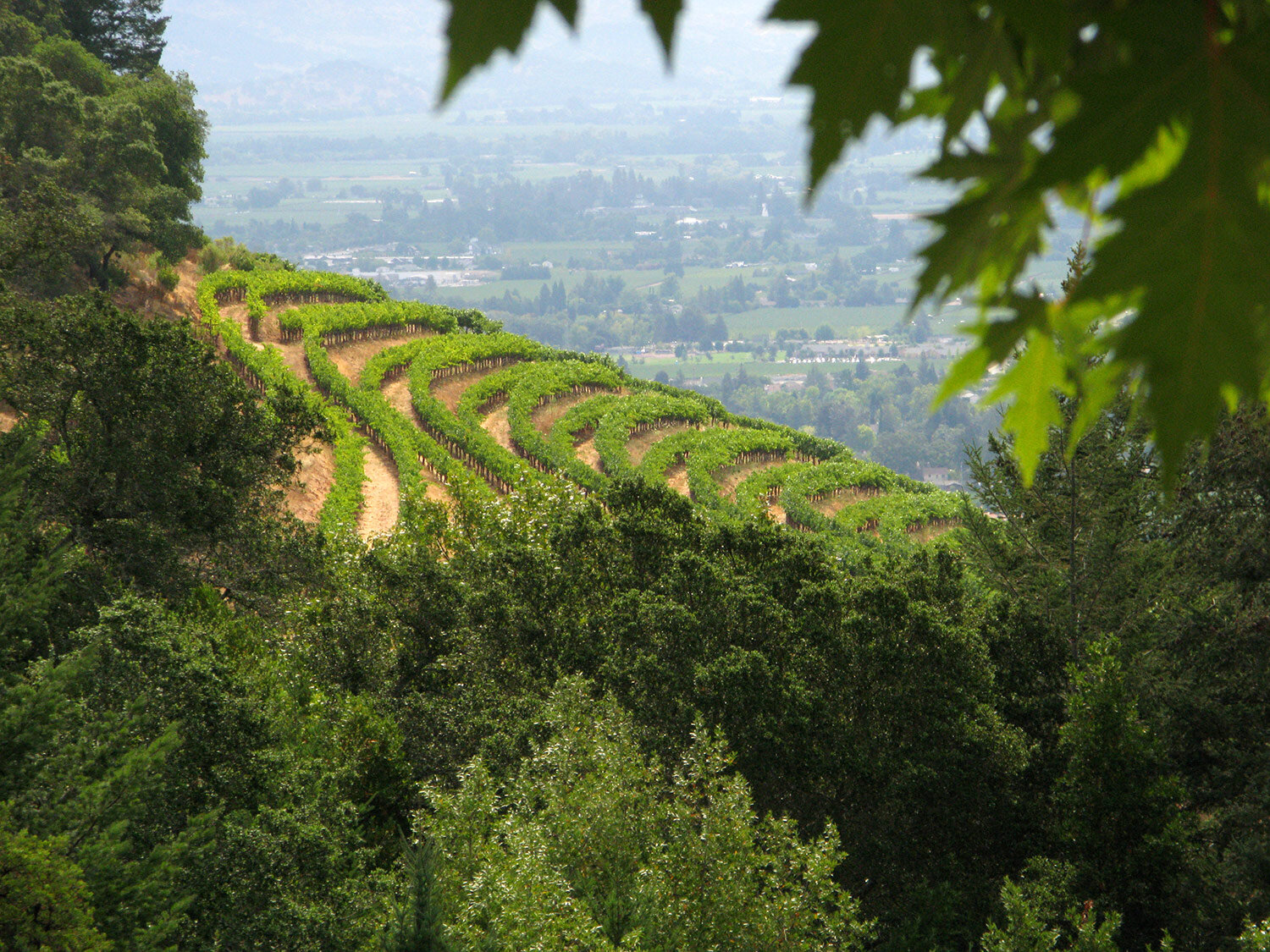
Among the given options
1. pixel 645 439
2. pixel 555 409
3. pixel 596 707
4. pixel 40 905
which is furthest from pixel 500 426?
pixel 40 905

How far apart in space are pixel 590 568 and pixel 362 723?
4456 millimetres

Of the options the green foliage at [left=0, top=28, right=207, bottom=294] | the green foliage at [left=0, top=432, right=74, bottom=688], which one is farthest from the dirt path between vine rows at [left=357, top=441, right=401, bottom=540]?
the green foliage at [left=0, top=432, right=74, bottom=688]

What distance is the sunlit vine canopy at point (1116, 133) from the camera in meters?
0.75

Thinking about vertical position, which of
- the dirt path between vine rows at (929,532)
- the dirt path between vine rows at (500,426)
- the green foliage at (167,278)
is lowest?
the dirt path between vine rows at (929,532)

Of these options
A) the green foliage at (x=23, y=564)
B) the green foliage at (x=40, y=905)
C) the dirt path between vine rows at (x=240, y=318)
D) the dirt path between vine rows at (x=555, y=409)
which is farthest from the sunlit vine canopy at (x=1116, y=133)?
the dirt path between vine rows at (x=240, y=318)

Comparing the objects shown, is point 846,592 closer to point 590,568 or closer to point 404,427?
point 590,568

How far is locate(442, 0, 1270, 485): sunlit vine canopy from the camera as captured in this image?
753 millimetres

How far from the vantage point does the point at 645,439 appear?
36094 millimetres

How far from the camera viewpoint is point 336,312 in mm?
40531

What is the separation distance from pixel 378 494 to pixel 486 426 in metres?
7.24

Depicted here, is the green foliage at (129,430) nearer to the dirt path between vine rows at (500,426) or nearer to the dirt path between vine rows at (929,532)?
the dirt path between vine rows at (500,426)

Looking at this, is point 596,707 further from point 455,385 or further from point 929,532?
point 455,385

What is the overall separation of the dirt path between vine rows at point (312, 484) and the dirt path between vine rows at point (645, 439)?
1087cm

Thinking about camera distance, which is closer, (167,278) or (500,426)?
(500,426)
